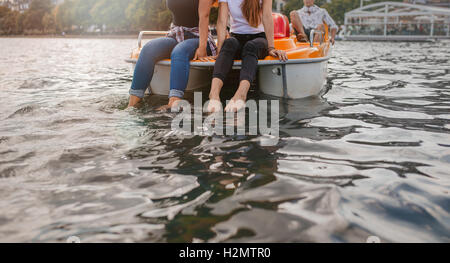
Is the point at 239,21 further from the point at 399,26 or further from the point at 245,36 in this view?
the point at 399,26

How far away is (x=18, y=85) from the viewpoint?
6.77 metres

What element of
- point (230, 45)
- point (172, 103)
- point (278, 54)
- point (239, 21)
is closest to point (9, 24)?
point (239, 21)

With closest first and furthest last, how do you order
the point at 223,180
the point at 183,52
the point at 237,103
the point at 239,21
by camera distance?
the point at 223,180 → the point at 237,103 → the point at 183,52 → the point at 239,21

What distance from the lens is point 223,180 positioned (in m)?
2.14

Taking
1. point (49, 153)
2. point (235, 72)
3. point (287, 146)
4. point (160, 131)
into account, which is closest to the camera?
point (49, 153)

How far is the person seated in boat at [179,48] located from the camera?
4055 millimetres

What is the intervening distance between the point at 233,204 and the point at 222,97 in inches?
134

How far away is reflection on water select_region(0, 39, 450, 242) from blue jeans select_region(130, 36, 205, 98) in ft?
1.21

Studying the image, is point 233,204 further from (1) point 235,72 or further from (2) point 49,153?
(1) point 235,72

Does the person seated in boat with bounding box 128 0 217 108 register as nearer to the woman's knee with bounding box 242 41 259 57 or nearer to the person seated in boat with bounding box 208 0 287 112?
the person seated in boat with bounding box 208 0 287 112

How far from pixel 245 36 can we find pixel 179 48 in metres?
0.73

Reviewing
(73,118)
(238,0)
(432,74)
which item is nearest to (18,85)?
(73,118)

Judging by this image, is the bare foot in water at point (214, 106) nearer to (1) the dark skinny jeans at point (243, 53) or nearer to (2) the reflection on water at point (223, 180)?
(1) the dark skinny jeans at point (243, 53)
